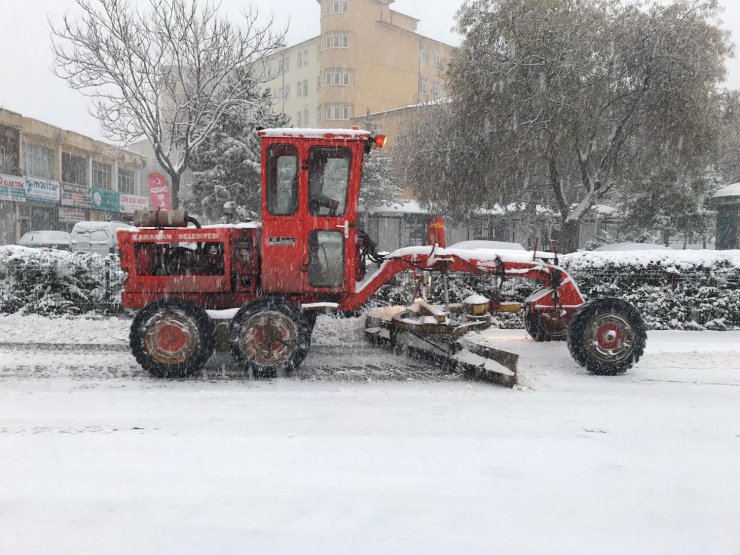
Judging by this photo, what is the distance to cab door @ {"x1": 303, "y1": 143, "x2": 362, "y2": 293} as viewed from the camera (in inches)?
258

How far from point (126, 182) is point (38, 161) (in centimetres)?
1020

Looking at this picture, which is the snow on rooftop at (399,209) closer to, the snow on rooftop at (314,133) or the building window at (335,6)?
the building window at (335,6)

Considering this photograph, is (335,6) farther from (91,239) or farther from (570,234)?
(570,234)

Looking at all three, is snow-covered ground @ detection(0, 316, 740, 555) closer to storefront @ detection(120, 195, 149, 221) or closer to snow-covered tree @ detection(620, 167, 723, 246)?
snow-covered tree @ detection(620, 167, 723, 246)

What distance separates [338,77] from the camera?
51750 millimetres

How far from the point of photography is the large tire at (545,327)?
8.05 metres

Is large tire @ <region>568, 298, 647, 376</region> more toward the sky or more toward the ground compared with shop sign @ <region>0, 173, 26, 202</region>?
more toward the ground

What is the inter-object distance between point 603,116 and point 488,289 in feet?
34.1

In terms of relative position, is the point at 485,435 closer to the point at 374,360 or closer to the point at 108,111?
the point at 374,360

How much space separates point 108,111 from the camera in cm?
1906

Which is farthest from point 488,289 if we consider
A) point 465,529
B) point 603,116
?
point 603,116

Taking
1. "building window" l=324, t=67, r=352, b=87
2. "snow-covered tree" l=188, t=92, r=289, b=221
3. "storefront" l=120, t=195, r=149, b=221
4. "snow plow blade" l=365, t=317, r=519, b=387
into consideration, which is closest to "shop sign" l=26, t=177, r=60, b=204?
"storefront" l=120, t=195, r=149, b=221

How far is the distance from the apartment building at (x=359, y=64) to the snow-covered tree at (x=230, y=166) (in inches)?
918

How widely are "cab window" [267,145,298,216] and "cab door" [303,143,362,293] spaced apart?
15 cm
